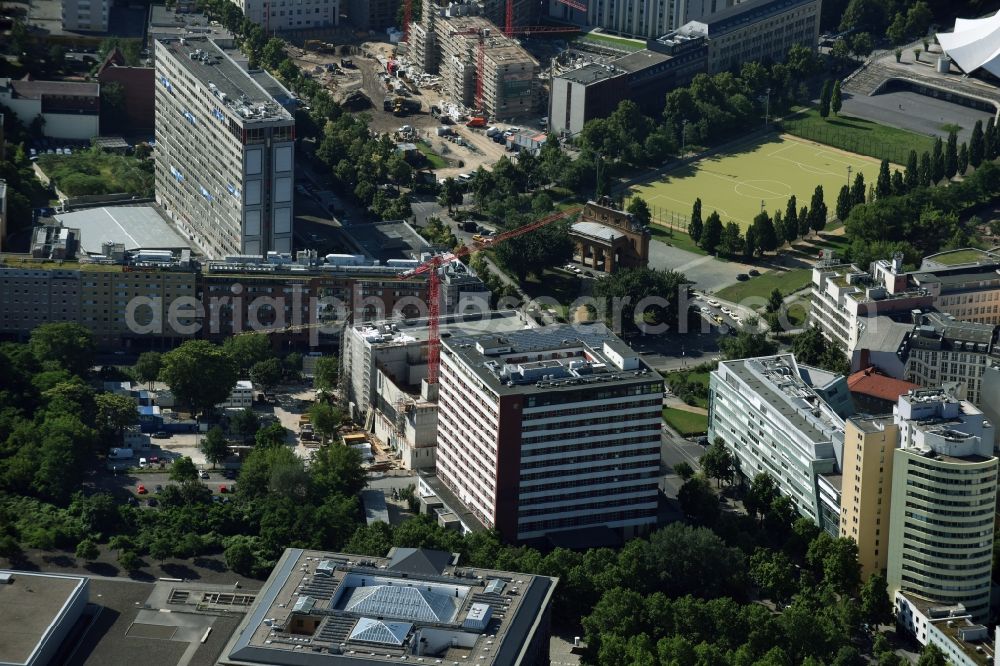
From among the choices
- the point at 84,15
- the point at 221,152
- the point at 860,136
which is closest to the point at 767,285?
the point at 860,136

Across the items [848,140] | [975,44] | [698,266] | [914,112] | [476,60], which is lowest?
[698,266]

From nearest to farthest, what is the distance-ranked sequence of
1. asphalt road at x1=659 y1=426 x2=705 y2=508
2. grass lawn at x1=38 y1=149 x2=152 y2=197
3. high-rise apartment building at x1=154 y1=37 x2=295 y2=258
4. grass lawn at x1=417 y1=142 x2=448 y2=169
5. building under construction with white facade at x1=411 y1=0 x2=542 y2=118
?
asphalt road at x1=659 y1=426 x2=705 y2=508, high-rise apartment building at x1=154 y1=37 x2=295 y2=258, grass lawn at x1=38 y1=149 x2=152 y2=197, grass lawn at x1=417 y1=142 x2=448 y2=169, building under construction with white facade at x1=411 y1=0 x2=542 y2=118

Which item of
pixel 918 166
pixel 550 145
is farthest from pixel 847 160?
pixel 550 145

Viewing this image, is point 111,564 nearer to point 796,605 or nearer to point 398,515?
point 398,515

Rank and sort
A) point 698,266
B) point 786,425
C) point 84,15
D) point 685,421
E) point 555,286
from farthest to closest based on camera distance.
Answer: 1. point 84,15
2. point 698,266
3. point 555,286
4. point 685,421
5. point 786,425

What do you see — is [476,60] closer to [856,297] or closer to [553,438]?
[856,297]

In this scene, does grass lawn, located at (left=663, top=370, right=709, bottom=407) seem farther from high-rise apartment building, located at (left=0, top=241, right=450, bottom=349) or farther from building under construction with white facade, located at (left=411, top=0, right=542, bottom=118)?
building under construction with white facade, located at (left=411, top=0, right=542, bottom=118)

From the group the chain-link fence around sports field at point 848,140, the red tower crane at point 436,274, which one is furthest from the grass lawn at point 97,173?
the chain-link fence around sports field at point 848,140

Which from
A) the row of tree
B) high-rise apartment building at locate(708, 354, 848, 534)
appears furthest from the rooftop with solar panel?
the row of tree
